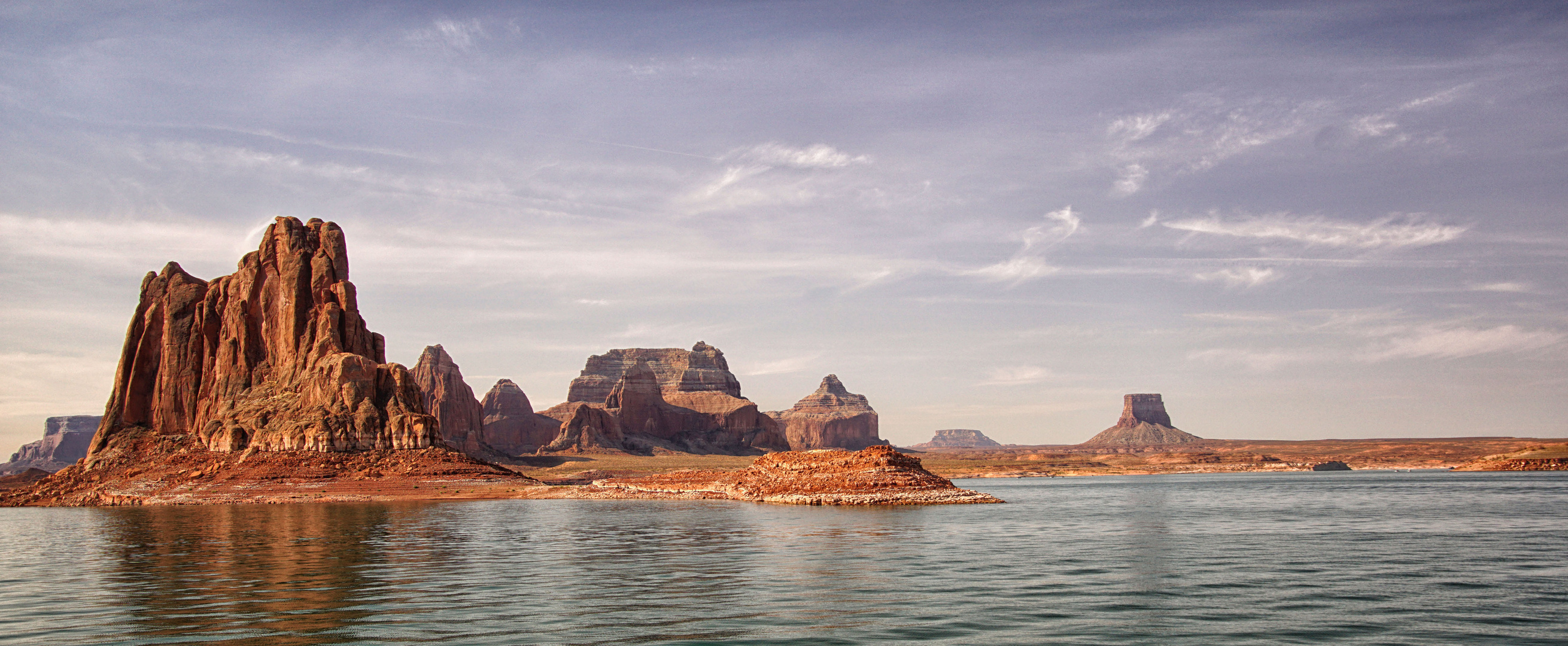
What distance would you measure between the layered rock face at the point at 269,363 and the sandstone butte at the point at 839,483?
35.7 m

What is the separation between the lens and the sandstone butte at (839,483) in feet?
248

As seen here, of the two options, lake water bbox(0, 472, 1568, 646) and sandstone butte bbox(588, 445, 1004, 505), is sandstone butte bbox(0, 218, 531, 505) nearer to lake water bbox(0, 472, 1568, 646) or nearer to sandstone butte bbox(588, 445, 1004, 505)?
sandstone butte bbox(588, 445, 1004, 505)

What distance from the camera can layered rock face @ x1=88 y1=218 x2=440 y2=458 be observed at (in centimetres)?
10781

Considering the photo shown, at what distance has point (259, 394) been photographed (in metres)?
114

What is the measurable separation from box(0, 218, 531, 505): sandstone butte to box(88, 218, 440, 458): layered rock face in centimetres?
16

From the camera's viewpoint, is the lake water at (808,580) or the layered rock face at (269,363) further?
the layered rock face at (269,363)

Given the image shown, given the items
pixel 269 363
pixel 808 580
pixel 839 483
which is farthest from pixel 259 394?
pixel 808 580

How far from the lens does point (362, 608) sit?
23656mm

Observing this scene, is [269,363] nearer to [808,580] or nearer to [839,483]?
[839,483]

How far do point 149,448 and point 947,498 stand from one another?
9829cm

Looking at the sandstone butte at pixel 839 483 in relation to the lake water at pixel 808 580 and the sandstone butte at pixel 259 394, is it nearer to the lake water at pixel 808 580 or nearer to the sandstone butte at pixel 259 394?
the lake water at pixel 808 580

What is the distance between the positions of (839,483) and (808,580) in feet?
161

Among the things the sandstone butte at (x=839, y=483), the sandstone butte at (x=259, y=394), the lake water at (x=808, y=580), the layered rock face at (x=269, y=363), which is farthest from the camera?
the layered rock face at (x=269, y=363)

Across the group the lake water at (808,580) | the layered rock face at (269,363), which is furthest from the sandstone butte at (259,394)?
the lake water at (808,580)
